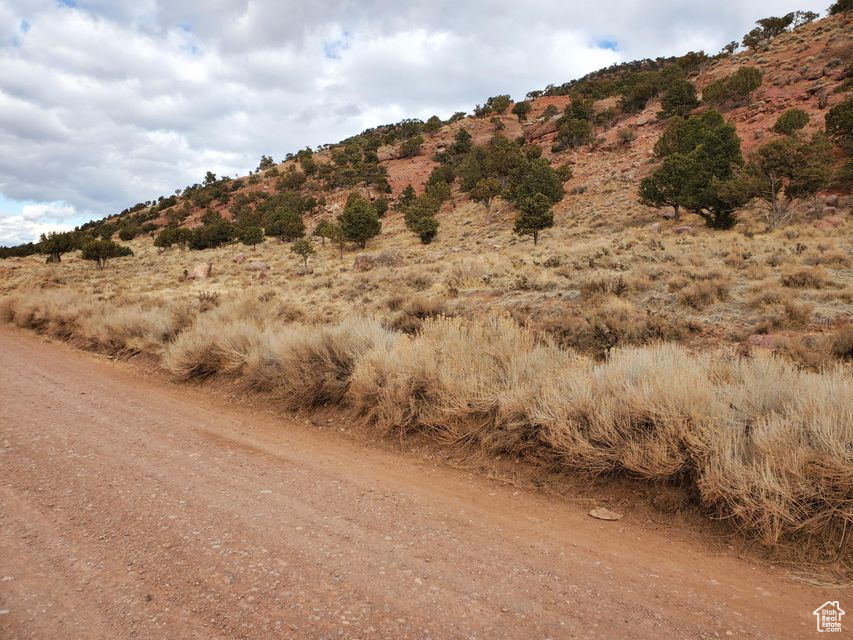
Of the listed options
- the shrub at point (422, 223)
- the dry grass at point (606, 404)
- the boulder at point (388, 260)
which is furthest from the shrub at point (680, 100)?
the dry grass at point (606, 404)

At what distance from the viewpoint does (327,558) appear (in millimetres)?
2855

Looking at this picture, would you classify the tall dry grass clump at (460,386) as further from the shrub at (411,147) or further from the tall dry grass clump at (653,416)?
the shrub at (411,147)

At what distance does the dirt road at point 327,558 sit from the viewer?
235 centimetres

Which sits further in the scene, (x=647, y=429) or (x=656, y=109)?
(x=656, y=109)

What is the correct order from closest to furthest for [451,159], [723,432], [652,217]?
[723,432] → [652,217] → [451,159]

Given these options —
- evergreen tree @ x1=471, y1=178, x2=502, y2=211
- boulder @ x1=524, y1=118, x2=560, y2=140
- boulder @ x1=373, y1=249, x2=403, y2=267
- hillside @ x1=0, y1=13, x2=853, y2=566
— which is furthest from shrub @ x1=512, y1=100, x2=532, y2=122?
boulder @ x1=373, y1=249, x2=403, y2=267

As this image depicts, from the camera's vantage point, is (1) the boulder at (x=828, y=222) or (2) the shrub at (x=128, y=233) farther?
(2) the shrub at (x=128, y=233)

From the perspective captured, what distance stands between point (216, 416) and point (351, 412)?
6.22 ft

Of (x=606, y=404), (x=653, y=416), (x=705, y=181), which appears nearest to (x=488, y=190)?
(x=705, y=181)

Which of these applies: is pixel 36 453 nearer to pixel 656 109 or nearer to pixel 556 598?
pixel 556 598

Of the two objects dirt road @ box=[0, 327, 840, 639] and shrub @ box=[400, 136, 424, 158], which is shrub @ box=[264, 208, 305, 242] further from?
dirt road @ box=[0, 327, 840, 639]

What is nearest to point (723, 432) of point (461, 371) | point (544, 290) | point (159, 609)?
point (461, 371)

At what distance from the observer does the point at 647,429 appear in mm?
3842

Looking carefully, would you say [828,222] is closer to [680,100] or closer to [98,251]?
[680,100]
